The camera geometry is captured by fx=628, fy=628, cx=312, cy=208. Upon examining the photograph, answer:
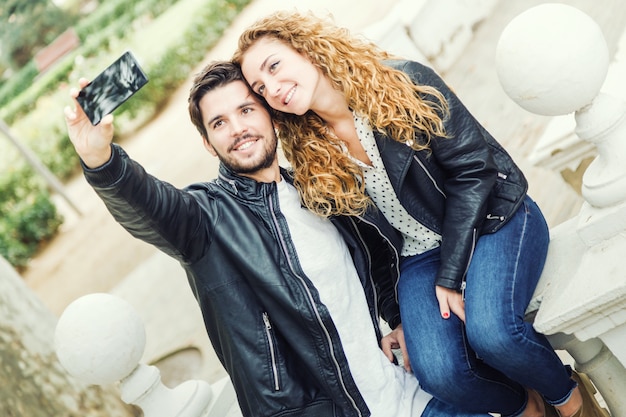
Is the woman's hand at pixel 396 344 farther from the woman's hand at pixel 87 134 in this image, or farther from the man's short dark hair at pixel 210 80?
the woman's hand at pixel 87 134

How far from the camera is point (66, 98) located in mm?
13750

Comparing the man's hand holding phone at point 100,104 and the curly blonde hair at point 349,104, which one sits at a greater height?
the man's hand holding phone at point 100,104

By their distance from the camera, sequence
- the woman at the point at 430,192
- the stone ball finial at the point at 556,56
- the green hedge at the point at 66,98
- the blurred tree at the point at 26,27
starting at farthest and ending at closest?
1. the blurred tree at the point at 26,27
2. the green hedge at the point at 66,98
3. the woman at the point at 430,192
4. the stone ball finial at the point at 556,56

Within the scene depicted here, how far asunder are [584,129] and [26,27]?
29.1 metres

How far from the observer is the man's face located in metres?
2.22

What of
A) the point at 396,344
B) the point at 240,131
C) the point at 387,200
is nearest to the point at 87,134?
the point at 240,131

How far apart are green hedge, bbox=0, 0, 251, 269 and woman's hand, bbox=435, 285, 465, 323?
9503 millimetres

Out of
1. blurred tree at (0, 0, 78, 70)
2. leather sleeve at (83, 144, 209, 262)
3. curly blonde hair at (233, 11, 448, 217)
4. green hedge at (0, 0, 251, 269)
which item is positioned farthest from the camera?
blurred tree at (0, 0, 78, 70)

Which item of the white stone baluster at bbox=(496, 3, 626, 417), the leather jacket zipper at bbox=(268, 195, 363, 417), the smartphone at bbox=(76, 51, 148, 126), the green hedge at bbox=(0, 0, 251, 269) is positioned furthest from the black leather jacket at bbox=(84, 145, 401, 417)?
the green hedge at bbox=(0, 0, 251, 269)

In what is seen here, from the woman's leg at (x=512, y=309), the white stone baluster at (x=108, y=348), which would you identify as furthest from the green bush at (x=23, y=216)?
the woman's leg at (x=512, y=309)

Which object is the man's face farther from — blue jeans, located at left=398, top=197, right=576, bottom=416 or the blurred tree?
the blurred tree

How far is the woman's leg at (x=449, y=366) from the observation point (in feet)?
6.97

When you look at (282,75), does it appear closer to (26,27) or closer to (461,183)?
(461,183)

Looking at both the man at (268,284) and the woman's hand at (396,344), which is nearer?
the man at (268,284)
